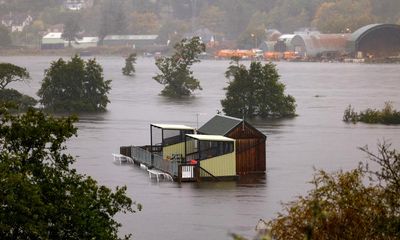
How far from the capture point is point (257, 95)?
48.0 m

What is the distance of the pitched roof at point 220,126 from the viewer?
96.7 feet

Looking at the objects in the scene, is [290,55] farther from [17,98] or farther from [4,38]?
[17,98]

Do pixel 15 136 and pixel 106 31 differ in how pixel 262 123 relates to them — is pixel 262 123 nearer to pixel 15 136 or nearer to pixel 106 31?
pixel 15 136

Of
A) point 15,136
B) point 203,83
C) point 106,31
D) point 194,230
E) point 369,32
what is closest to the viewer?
point 15,136

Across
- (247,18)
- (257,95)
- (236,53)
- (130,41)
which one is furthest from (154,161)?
(247,18)

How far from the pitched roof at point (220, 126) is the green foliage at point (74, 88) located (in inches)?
849

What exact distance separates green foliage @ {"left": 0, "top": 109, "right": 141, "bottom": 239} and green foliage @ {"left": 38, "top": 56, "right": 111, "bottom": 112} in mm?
35911

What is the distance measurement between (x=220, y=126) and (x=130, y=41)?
152m

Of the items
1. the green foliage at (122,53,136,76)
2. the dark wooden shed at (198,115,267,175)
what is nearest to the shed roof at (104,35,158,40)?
the green foliage at (122,53,136,76)

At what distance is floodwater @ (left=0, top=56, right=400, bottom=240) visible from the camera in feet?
75.6

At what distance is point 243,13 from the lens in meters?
186

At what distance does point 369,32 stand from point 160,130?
9319 centimetres

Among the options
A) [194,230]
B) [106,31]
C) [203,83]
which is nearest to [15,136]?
[194,230]

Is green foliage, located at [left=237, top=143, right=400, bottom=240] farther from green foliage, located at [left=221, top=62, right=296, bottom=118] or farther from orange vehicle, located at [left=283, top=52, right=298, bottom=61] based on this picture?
orange vehicle, located at [left=283, top=52, right=298, bottom=61]
